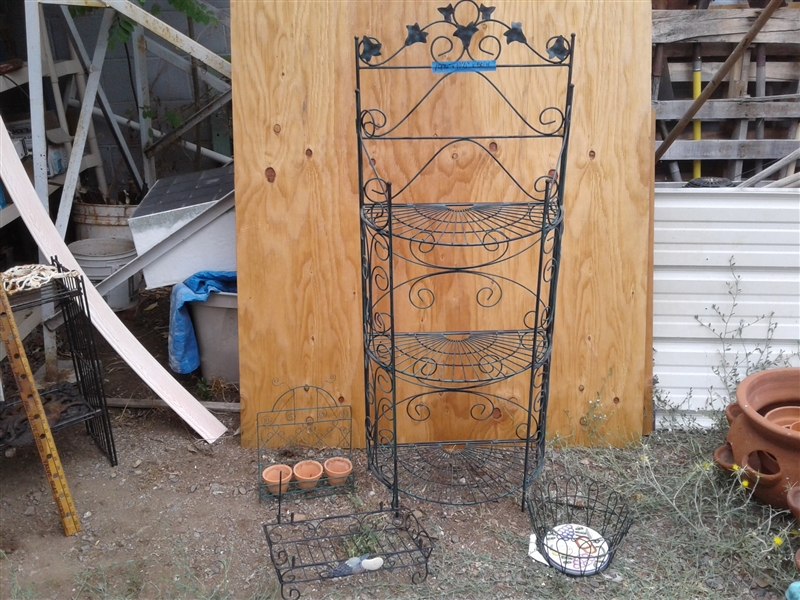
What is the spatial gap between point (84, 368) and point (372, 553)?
1434 millimetres

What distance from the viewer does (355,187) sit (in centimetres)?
262

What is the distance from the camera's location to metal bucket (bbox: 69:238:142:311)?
3.45 m

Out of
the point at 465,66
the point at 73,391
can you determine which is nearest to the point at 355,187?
the point at 465,66

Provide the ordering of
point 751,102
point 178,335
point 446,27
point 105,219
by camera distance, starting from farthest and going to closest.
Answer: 1. point 751,102
2. point 105,219
3. point 178,335
4. point 446,27

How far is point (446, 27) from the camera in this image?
8.25 ft

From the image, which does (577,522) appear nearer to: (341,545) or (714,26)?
(341,545)

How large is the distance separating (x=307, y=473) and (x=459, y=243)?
1.02m

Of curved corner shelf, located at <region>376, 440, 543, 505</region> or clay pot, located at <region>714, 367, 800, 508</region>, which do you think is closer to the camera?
clay pot, located at <region>714, 367, 800, 508</region>

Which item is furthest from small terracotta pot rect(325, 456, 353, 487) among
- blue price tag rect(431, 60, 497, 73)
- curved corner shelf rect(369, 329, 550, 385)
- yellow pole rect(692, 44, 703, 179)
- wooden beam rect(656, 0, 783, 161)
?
yellow pole rect(692, 44, 703, 179)

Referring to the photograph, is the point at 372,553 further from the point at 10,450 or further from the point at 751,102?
the point at 751,102

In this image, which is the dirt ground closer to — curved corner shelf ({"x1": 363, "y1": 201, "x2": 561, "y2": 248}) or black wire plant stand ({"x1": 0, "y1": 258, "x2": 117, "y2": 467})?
black wire plant stand ({"x1": 0, "y1": 258, "x2": 117, "y2": 467})

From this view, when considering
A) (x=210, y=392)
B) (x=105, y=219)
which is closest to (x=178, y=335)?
(x=210, y=392)

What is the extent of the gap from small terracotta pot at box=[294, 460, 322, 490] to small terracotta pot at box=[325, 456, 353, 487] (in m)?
0.04

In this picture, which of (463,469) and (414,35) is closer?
(414,35)
